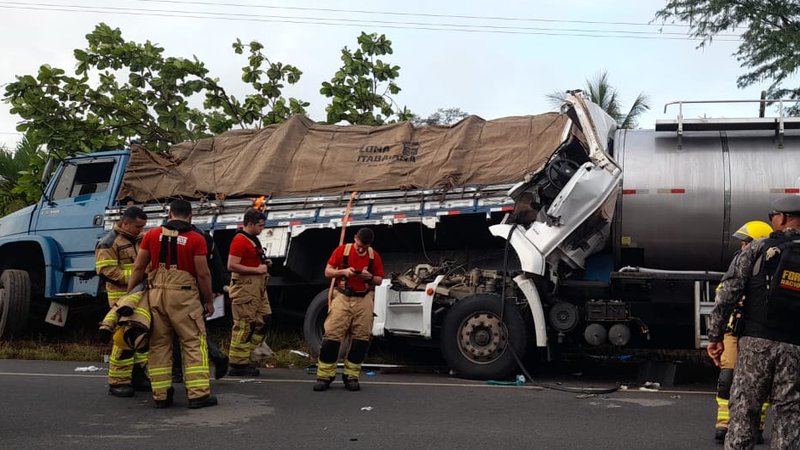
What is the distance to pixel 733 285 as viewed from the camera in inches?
191

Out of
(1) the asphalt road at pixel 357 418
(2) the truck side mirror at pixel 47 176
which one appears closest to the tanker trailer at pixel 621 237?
(1) the asphalt road at pixel 357 418

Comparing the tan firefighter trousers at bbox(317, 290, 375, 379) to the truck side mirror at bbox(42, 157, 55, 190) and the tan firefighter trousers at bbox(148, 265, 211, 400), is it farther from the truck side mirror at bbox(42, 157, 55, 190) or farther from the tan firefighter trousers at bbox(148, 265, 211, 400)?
the truck side mirror at bbox(42, 157, 55, 190)

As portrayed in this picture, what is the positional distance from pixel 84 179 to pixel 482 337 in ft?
19.2

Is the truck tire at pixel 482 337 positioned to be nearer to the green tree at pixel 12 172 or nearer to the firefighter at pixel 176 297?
the firefighter at pixel 176 297

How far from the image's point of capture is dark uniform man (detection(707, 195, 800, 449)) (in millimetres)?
4652

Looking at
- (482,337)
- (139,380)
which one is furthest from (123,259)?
(482,337)

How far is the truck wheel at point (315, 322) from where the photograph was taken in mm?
10398

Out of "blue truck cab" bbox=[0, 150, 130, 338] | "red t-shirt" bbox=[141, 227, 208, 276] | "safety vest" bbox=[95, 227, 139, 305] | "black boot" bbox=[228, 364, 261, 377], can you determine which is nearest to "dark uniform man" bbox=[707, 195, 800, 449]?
"red t-shirt" bbox=[141, 227, 208, 276]

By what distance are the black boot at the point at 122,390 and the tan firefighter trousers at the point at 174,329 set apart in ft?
2.28

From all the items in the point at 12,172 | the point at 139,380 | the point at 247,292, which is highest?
the point at 12,172

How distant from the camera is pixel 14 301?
1176cm

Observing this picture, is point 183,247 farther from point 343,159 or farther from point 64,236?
point 64,236

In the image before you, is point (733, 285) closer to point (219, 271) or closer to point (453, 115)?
point (219, 271)

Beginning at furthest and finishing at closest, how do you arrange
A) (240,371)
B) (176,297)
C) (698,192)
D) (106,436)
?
(240,371) < (698,192) < (176,297) < (106,436)
